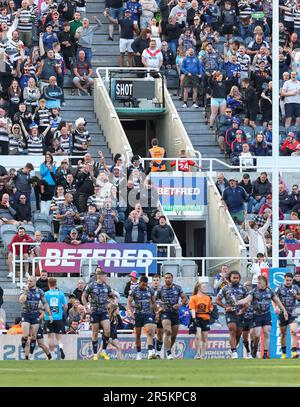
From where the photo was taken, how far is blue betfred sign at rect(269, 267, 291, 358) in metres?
34.0

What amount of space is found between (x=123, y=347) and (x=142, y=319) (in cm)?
135

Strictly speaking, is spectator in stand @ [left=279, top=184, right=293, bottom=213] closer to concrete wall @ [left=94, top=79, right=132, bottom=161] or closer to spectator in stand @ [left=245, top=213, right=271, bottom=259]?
spectator in stand @ [left=245, top=213, right=271, bottom=259]

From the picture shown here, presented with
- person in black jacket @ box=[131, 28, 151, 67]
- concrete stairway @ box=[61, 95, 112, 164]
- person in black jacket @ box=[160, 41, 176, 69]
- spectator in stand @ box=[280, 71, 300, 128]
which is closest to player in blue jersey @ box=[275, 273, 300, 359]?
concrete stairway @ box=[61, 95, 112, 164]

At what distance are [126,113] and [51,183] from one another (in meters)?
5.55

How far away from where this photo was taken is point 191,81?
148 feet

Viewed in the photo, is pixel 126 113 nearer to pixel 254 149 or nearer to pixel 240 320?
pixel 254 149

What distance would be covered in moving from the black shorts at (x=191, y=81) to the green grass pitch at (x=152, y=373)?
48.2 feet

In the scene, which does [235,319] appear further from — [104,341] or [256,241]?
[256,241]

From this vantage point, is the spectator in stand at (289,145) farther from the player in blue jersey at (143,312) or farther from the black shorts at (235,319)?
the player in blue jersey at (143,312)

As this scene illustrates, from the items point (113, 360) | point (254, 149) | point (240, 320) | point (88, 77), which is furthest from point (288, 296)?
point (88, 77)

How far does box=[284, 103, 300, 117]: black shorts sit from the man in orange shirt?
11939mm

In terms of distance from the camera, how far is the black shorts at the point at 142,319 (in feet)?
108

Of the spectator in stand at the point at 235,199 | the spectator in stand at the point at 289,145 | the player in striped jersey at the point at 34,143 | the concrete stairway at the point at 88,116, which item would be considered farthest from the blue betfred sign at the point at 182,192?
the spectator in stand at the point at 289,145
